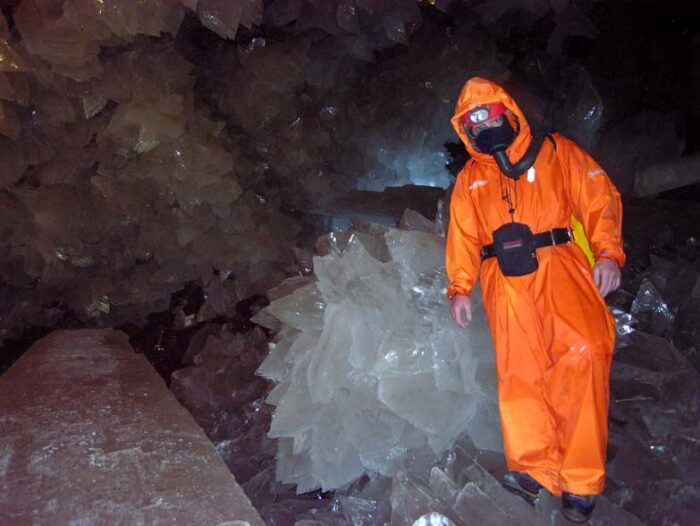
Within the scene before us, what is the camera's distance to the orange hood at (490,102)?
8.77 ft

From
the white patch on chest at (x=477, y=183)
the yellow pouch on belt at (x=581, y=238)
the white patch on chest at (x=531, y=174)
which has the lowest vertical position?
the yellow pouch on belt at (x=581, y=238)

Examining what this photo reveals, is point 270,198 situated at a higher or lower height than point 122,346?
higher

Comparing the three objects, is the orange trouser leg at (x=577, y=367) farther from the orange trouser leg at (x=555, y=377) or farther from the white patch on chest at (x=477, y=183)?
the white patch on chest at (x=477, y=183)

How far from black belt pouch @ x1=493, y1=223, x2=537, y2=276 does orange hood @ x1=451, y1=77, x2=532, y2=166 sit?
352 mm

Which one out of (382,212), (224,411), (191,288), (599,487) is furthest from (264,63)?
(599,487)

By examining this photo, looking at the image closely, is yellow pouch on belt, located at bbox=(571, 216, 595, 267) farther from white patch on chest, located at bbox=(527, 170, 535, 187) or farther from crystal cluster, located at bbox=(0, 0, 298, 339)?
crystal cluster, located at bbox=(0, 0, 298, 339)

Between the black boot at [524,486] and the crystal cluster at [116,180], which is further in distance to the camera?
the crystal cluster at [116,180]

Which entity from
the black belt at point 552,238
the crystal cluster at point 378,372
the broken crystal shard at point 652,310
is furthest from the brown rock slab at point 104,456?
the broken crystal shard at point 652,310

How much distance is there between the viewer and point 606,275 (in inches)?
96.5

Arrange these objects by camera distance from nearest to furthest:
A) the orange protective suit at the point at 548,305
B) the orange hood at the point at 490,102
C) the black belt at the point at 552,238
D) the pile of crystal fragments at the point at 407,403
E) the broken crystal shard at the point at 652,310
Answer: the orange protective suit at the point at 548,305, the black belt at the point at 552,238, the orange hood at the point at 490,102, the pile of crystal fragments at the point at 407,403, the broken crystal shard at the point at 652,310

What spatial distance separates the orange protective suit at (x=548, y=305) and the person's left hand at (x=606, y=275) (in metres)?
0.03

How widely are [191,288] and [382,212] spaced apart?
2311 millimetres

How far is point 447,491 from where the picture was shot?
2.57 meters

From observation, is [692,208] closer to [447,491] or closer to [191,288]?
[447,491]
